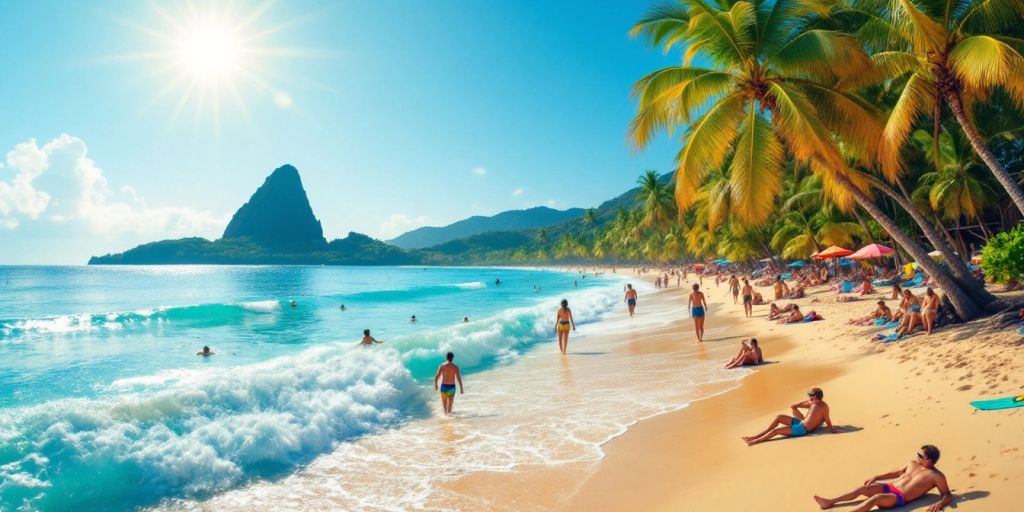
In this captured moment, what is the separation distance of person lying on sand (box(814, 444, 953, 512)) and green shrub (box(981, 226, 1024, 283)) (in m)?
7.97

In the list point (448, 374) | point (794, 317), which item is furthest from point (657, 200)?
point (448, 374)

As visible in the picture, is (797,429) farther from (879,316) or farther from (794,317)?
(794,317)

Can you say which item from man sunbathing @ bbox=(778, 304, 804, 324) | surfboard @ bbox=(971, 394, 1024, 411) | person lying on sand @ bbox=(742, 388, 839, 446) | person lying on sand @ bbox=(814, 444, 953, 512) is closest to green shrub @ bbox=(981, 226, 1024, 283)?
man sunbathing @ bbox=(778, 304, 804, 324)

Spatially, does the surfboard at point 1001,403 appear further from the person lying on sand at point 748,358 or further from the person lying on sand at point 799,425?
the person lying on sand at point 748,358

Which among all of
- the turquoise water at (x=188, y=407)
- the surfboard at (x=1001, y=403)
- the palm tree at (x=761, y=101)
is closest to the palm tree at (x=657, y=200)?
the turquoise water at (x=188, y=407)

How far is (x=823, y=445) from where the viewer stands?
548 centimetres

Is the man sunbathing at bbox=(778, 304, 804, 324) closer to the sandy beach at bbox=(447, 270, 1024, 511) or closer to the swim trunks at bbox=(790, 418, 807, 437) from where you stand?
the sandy beach at bbox=(447, 270, 1024, 511)

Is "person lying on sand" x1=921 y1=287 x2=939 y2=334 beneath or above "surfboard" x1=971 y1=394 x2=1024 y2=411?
above

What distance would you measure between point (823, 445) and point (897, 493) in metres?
A: 1.62

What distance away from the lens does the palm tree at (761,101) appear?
9.23 m

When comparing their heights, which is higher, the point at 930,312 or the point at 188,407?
the point at 930,312

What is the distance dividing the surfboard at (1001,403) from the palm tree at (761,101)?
4.84 metres

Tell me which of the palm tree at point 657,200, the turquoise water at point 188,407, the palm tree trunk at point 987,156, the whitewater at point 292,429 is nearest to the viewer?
the whitewater at point 292,429

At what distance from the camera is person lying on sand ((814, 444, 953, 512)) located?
3875 mm
